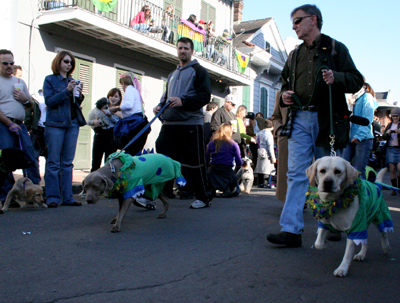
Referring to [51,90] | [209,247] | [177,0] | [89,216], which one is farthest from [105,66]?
[209,247]

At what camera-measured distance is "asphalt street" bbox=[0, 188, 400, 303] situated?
254cm

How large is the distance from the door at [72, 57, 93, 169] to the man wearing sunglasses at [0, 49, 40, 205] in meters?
7.10

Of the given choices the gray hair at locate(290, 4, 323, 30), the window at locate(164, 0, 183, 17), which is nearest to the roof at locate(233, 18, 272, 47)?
the window at locate(164, 0, 183, 17)

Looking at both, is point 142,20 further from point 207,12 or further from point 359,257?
point 359,257

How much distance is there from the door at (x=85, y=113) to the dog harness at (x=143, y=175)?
8.38 meters

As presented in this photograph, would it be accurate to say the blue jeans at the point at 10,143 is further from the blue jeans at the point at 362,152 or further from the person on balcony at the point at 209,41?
the person on balcony at the point at 209,41

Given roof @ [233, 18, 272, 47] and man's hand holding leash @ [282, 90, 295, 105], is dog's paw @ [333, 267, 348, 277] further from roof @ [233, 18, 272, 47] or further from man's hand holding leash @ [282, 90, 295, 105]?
roof @ [233, 18, 272, 47]

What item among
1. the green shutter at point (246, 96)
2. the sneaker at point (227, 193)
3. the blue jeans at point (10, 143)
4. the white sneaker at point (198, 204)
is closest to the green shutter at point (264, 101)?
the green shutter at point (246, 96)

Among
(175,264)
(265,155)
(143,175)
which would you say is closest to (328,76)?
(175,264)

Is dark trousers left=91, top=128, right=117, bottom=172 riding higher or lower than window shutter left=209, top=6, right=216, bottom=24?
lower

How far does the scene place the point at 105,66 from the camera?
14.0 meters

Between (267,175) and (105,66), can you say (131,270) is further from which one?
(105,66)

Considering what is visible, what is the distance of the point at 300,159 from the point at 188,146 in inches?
96.4

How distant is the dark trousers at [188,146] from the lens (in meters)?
5.97
